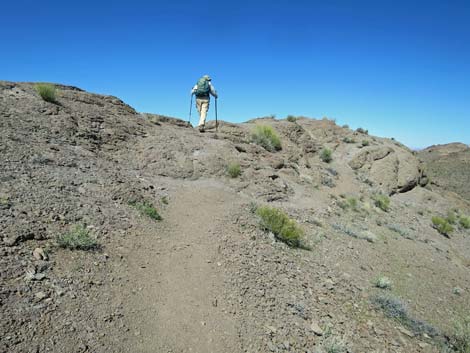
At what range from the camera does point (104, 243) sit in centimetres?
575

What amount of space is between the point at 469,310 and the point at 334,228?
13.3 feet

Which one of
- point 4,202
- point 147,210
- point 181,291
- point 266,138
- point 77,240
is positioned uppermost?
point 266,138

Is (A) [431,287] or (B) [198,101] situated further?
(B) [198,101]

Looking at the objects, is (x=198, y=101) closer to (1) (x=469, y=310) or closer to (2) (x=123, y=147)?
(2) (x=123, y=147)

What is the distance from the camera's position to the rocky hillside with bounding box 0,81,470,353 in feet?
14.3

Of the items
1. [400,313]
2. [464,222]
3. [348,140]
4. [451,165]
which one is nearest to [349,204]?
[400,313]

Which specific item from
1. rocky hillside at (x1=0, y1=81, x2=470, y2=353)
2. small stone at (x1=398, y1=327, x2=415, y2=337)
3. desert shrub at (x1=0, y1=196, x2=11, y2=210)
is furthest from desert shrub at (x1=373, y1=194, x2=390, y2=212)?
desert shrub at (x1=0, y1=196, x2=11, y2=210)

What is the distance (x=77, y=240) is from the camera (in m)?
5.29

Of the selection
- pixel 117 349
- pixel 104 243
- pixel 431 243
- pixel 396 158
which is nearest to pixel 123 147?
pixel 104 243

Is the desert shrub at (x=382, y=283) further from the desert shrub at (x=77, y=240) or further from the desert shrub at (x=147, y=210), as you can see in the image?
the desert shrub at (x=77, y=240)

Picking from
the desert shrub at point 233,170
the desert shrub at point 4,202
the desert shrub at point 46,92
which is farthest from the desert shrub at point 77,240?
the desert shrub at point 46,92

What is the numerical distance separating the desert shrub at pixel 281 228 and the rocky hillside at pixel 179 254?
0.26 meters

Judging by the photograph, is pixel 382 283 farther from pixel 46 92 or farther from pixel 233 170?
pixel 46 92

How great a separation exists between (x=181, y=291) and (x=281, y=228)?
3.78m
